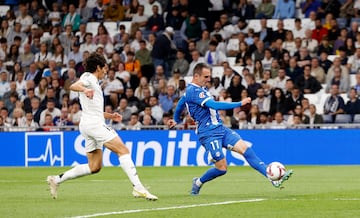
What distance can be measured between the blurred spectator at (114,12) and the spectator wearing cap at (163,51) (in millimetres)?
3033

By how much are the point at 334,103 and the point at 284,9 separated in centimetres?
555

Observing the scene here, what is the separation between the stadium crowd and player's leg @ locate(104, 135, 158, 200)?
1297cm

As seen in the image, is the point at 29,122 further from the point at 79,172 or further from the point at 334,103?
the point at 79,172

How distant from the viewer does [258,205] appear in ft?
45.8

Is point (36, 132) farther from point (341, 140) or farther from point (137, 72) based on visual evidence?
point (341, 140)

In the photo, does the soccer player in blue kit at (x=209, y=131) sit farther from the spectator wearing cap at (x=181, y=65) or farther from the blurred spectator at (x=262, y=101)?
the spectator wearing cap at (x=181, y=65)

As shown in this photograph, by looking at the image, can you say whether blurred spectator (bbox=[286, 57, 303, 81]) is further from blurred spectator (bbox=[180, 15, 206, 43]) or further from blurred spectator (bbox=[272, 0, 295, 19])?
blurred spectator (bbox=[180, 15, 206, 43])

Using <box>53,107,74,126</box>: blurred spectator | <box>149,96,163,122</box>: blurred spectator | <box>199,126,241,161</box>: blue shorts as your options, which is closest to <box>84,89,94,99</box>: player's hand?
<box>199,126,241,161</box>: blue shorts

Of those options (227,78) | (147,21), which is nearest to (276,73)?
(227,78)

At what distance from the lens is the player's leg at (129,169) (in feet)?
48.7

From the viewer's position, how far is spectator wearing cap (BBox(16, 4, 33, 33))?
1428 inches

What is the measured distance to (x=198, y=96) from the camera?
52.9ft

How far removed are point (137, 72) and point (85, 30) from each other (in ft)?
11.8

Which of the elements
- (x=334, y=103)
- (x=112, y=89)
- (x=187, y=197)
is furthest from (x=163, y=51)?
(x=187, y=197)
